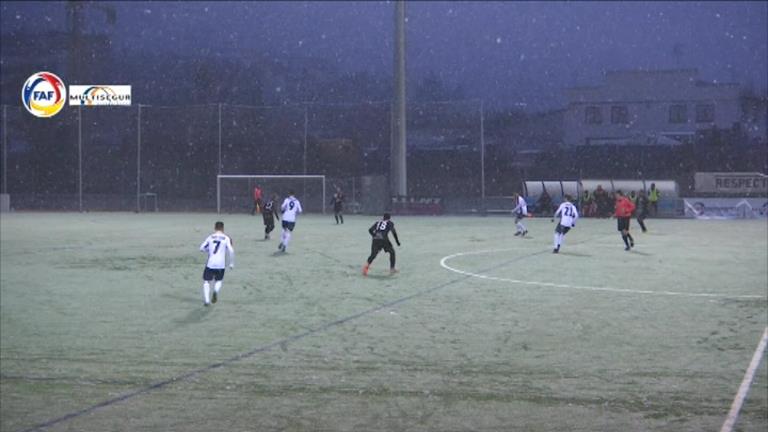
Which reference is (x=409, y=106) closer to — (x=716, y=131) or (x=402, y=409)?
(x=716, y=131)

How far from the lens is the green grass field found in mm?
9438

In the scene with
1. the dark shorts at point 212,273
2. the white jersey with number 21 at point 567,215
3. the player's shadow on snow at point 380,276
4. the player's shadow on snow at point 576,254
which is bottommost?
the player's shadow on snow at point 380,276

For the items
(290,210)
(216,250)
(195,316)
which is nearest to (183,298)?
(216,250)

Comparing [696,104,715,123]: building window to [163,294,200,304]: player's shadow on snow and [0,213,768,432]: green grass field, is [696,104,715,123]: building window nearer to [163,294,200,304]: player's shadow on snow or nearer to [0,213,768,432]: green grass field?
[0,213,768,432]: green grass field

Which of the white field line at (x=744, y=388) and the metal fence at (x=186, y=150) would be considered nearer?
the white field line at (x=744, y=388)

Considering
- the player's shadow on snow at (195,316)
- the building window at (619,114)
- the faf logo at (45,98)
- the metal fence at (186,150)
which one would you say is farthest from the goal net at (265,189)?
the player's shadow on snow at (195,316)

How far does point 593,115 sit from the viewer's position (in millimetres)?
75938

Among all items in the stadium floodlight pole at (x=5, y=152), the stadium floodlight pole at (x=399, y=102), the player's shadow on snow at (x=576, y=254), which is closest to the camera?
the player's shadow on snow at (x=576, y=254)

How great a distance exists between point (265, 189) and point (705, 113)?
127ft

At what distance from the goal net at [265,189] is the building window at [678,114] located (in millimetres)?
33191

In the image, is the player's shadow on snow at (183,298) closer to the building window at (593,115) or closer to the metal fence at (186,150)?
the metal fence at (186,150)

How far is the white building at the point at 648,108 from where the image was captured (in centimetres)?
7306

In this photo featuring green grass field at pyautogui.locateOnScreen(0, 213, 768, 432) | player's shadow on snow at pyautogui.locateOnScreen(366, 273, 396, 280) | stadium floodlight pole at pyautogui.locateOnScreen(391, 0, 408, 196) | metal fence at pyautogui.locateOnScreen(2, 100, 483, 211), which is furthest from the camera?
metal fence at pyautogui.locateOnScreen(2, 100, 483, 211)

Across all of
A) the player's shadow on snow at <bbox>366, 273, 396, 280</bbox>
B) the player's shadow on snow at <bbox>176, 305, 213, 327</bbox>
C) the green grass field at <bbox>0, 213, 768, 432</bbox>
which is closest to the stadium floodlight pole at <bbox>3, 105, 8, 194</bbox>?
the green grass field at <bbox>0, 213, 768, 432</bbox>
